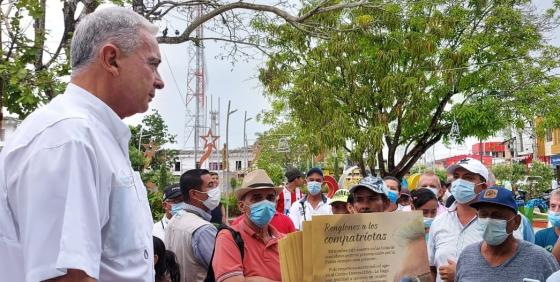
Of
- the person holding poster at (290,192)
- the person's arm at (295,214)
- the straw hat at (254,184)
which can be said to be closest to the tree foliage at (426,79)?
the person holding poster at (290,192)

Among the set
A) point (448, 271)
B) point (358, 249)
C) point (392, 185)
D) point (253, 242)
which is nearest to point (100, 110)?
point (358, 249)

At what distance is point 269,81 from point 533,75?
881cm

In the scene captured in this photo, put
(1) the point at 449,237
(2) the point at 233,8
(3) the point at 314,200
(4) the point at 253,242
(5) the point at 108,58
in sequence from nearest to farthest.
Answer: (5) the point at 108,58 < (4) the point at 253,242 < (1) the point at 449,237 < (3) the point at 314,200 < (2) the point at 233,8

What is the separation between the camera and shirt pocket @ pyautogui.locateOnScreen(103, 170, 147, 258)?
5.00 feet

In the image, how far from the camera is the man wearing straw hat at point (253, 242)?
11.7 ft

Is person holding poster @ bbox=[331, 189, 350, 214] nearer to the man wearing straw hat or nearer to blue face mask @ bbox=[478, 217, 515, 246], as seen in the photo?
the man wearing straw hat

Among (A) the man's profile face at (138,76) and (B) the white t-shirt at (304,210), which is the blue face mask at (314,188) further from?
(A) the man's profile face at (138,76)

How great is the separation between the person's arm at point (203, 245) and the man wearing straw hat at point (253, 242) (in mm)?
284

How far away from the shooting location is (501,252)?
3527mm

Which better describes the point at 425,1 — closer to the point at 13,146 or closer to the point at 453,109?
the point at 453,109

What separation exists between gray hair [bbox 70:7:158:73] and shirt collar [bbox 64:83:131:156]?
0.30 ft

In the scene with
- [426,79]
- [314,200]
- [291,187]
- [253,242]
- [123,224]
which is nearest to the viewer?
[123,224]

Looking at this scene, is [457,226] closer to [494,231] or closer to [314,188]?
[494,231]

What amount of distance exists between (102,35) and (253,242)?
236cm
